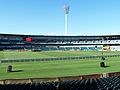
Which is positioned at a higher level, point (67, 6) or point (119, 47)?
point (67, 6)

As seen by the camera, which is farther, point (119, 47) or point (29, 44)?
point (29, 44)

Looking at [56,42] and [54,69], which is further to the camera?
[56,42]

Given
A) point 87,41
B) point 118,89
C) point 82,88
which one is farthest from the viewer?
point 87,41

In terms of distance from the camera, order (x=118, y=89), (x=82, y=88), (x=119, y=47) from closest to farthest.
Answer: (x=118, y=89), (x=82, y=88), (x=119, y=47)

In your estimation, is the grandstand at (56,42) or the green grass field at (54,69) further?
the grandstand at (56,42)

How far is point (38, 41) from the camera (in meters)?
160

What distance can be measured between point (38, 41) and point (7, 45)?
18238 millimetres

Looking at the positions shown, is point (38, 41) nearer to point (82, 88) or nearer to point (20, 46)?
point (20, 46)

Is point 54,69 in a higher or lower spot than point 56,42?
lower

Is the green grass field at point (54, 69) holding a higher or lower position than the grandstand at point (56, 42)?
lower

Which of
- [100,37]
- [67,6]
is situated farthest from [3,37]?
[100,37]

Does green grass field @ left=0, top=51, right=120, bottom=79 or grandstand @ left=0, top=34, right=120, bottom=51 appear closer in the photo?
green grass field @ left=0, top=51, right=120, bottom=79

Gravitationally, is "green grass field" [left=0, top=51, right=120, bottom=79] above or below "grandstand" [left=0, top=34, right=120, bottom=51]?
below

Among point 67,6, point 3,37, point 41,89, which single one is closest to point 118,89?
point 41,89
